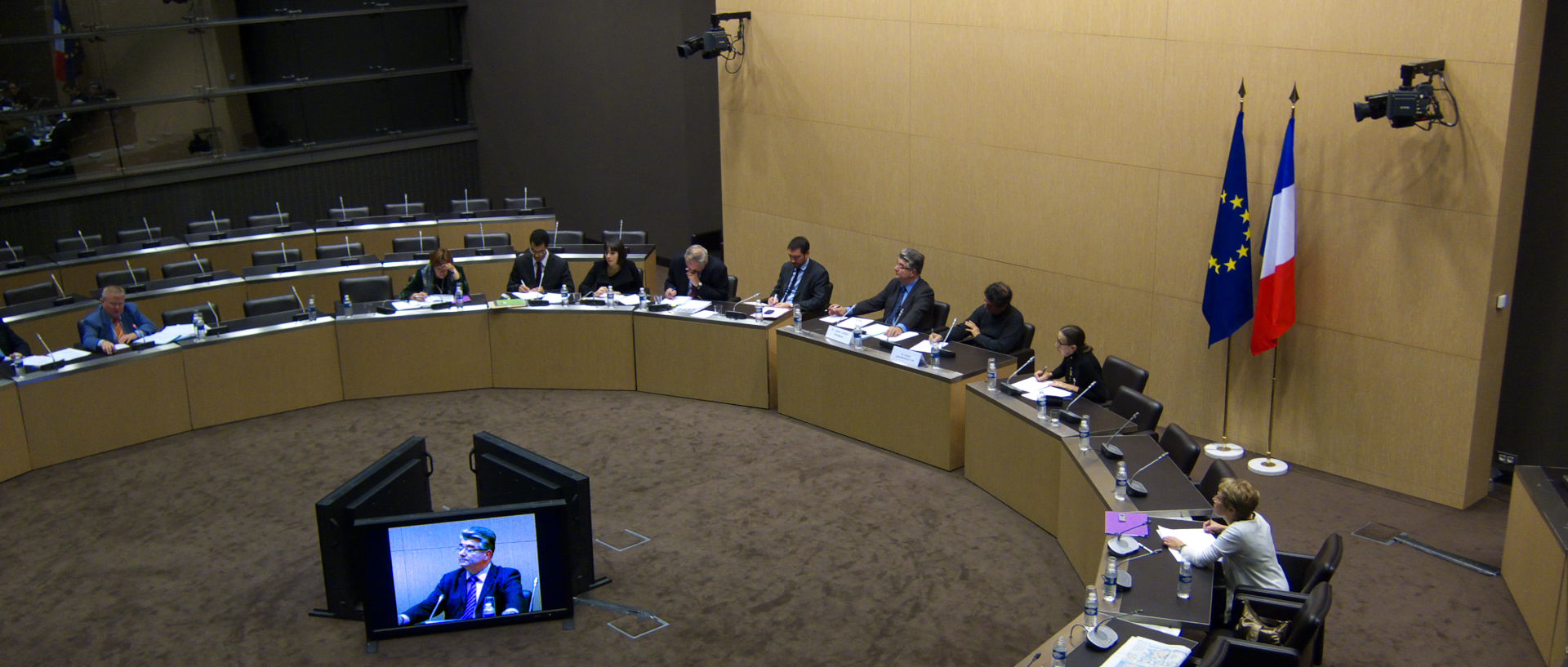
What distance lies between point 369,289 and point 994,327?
553cm

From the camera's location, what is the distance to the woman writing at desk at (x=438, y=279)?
9.84 metres

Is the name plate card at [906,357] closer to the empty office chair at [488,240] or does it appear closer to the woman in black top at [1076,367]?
the woman in black top at [1076,367]

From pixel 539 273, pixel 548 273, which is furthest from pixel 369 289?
pixel 548 273

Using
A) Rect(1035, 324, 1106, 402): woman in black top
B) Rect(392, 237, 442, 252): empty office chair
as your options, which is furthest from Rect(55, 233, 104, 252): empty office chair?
Rect(1035, 324, 1106, 402): woman in black top

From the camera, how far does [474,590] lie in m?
5.79

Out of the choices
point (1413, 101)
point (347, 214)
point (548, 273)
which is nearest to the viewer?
point (1413, 101)

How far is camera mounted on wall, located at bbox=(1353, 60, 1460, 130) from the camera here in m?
6.57

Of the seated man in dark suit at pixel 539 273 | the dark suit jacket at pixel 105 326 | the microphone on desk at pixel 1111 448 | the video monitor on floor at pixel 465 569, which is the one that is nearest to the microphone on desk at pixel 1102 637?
the microphone on desk at pixel 1111 448

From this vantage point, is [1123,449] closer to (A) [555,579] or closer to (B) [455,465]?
(A) [555,579]

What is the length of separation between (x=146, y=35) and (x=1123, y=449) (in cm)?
1298

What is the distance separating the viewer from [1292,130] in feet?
24.4

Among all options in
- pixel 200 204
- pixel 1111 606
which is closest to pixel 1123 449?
pixel 1111 606

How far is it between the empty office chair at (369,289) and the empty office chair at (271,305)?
0.60 m

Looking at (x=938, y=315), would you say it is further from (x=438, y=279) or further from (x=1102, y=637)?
(x=1102, y=637)
